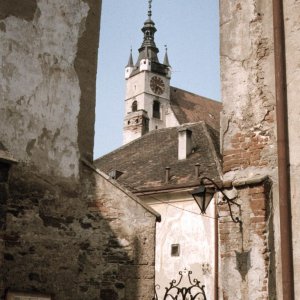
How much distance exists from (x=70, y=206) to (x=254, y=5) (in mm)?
4130

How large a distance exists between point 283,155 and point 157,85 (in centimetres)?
6314

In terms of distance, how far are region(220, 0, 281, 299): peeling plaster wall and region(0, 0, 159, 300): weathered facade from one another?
8.63 ft

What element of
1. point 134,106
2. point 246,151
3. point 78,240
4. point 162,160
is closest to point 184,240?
point 162,160

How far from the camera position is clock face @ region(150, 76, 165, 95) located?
6827 centimetres

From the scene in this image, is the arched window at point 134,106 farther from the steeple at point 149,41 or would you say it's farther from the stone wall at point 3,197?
the stone wall at point 3,197

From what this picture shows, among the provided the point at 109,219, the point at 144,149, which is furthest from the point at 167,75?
the point at 109,219

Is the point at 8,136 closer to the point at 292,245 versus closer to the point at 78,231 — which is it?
the point at 78,231

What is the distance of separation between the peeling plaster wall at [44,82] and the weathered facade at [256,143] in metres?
3.05

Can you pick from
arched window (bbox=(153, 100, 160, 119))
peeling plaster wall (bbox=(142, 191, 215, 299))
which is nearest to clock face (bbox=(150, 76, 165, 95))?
arched window (bbox=(153, 100, 160, 119))

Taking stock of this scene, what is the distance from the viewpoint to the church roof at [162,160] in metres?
18.9

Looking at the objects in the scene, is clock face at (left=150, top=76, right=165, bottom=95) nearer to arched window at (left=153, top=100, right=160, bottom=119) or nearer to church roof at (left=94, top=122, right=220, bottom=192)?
arched window at (left=153, top=100, right=160, bottom=119)

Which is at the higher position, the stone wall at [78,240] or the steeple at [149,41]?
the steeple at [149,41]

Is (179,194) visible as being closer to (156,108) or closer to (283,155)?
(283,155)

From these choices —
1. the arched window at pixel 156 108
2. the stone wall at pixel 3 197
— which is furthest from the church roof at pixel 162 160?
the arched window at pixel 156 108
